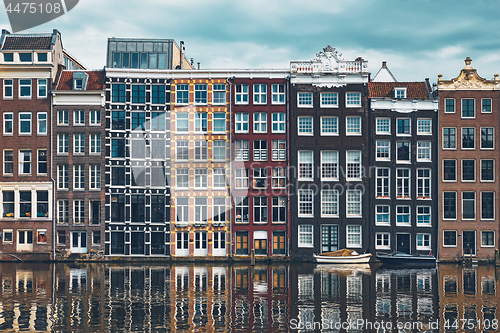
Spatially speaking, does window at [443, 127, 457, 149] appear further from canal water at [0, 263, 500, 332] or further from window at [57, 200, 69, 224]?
window at [57, 200, 69, 224]

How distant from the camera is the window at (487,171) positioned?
195ft

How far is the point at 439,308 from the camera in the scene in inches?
1414

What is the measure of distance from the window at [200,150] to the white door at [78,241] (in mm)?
16212

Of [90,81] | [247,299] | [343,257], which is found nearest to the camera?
[247,299]

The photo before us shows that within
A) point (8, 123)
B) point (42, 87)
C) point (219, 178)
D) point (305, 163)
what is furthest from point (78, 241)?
point (305, 163)

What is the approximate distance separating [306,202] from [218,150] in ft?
40.2

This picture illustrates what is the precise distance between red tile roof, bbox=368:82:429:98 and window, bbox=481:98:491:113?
257 inches

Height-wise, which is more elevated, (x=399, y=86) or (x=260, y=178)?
(x=399, y=86)

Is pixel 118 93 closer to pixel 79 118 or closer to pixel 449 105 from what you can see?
pixel 79 118

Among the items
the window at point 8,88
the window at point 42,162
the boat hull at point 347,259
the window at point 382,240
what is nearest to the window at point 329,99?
the window at point 382,240

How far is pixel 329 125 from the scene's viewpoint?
59.7 meters

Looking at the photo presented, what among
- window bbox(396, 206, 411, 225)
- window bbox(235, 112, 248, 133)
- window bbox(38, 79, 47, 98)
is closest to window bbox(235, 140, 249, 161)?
window bbox(235, 112, 248, 133)

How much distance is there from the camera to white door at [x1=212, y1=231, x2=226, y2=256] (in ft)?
195

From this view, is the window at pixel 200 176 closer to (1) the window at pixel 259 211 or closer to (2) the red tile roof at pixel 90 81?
(1) the window at pixel 259 211
